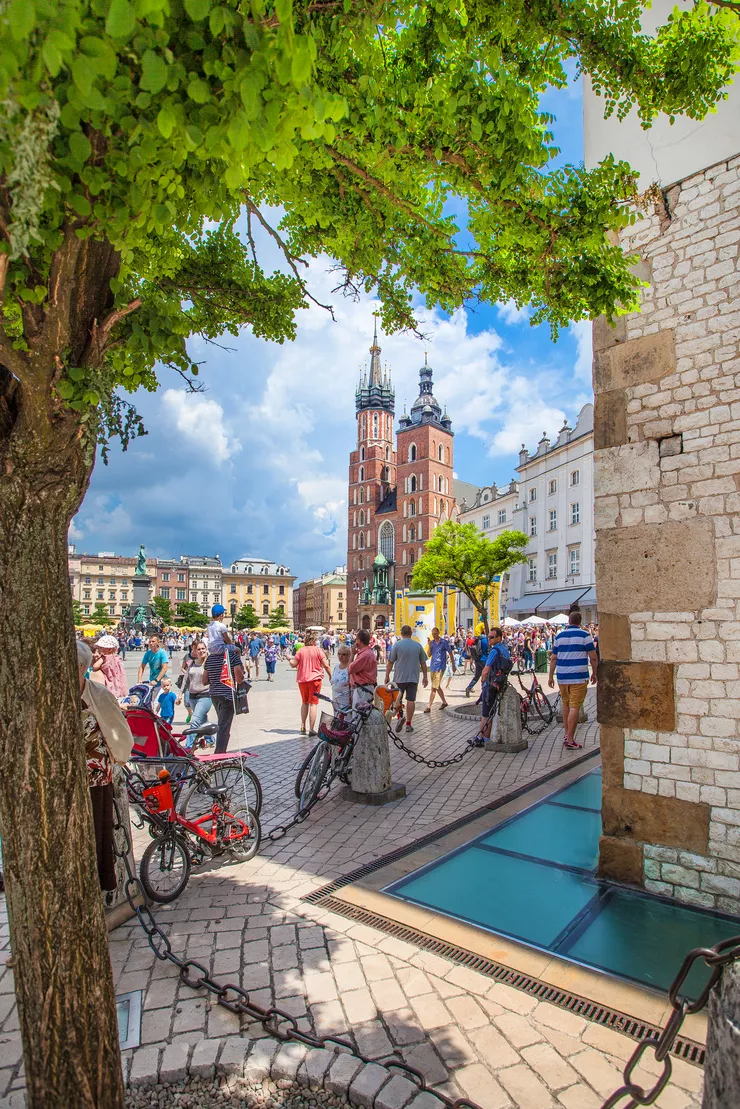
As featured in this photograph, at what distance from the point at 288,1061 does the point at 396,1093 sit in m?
0.51

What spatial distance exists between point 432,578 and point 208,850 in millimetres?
15759

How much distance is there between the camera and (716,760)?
14.4ft

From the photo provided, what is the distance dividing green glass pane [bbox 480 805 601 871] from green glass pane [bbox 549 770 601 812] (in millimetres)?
229

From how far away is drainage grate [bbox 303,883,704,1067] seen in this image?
290 cm

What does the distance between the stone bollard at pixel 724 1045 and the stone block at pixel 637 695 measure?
3.17m

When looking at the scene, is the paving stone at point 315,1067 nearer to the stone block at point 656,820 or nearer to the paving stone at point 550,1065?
the paving stone at point 550,1065

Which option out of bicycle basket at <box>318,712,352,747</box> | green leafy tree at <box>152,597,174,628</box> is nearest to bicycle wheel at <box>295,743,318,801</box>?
bicycle basket at <box>318,712,352,747</box>

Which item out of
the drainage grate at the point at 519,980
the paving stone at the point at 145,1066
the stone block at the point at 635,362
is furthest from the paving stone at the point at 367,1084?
the stone block at the point at 635,362

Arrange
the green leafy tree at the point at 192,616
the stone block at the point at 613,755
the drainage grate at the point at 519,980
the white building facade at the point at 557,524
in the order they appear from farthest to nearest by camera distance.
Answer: the green leafy tree at the point at 192,616
the white building facade at the point at 557,524
the stone block at the point at 613,755
the drainage grate at the point at 519,980

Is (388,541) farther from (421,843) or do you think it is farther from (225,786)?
(225,786)

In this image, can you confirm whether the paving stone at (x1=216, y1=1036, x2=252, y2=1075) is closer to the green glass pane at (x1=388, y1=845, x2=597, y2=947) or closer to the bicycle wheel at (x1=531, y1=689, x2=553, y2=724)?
the green glass pane at (x1=388, y1=845, x2=597, y2=947)

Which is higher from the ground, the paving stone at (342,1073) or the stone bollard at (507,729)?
the stone bollard at (507,729)

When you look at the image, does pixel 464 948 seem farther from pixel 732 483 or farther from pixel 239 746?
pixel 239 746

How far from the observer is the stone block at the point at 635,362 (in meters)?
4.91
